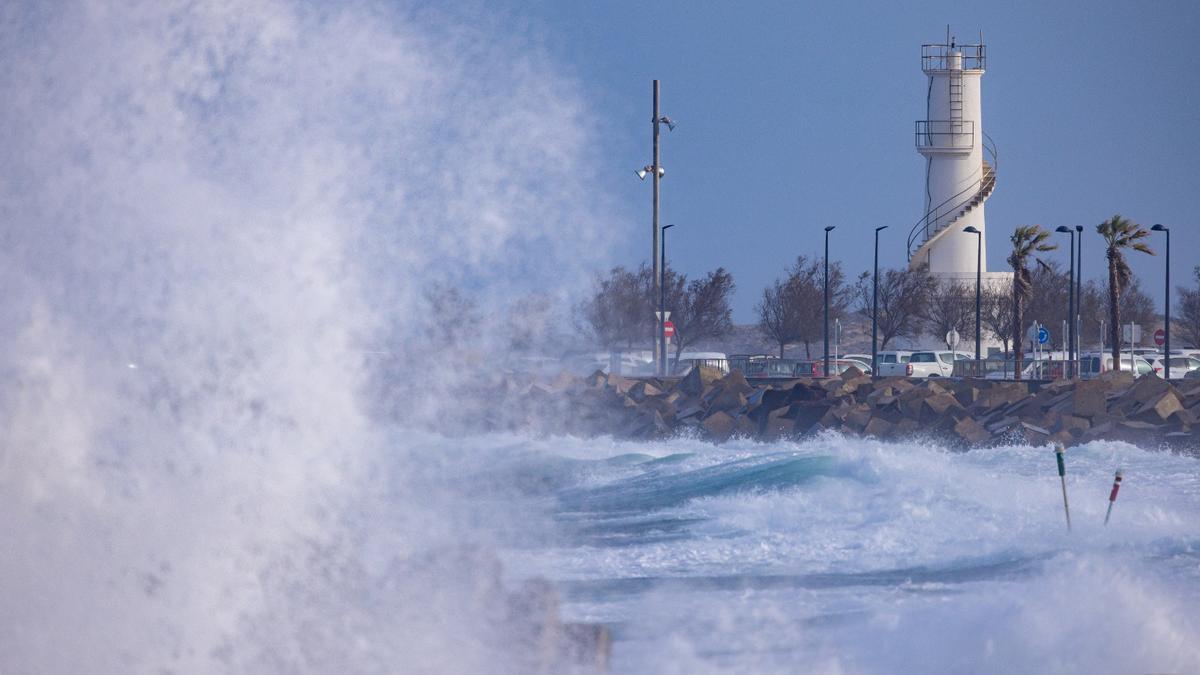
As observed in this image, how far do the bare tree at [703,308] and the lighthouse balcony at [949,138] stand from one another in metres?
11.7

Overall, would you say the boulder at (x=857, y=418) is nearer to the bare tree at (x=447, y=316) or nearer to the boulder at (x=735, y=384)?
the boulder at (x=735, y=384)

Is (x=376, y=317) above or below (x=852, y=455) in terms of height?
above

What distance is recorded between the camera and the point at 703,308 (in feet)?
224

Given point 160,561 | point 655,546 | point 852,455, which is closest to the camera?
point 160,561

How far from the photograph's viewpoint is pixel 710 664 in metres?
8.68

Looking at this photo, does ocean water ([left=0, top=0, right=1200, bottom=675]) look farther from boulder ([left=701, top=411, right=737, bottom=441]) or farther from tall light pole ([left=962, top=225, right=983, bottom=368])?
tall light pole ([left=962, top=225, right=983, bottom=368])

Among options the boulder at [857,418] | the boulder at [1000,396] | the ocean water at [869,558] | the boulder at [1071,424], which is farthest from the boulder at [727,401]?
the ocean water at [869,558]

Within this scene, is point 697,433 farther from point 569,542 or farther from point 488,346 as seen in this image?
point 569,542

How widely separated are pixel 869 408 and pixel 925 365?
18086 millimetres

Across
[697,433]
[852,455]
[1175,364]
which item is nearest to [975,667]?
[852,455]

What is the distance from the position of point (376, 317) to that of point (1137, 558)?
22.0ft

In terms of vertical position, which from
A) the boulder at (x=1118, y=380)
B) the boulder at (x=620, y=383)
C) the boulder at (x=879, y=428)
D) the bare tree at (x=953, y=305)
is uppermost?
the bare tree at (x=953, y=305)

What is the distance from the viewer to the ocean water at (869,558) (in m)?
8.61

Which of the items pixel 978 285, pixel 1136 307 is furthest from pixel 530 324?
pixel 1136 307
